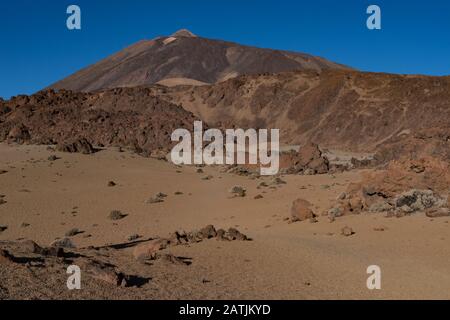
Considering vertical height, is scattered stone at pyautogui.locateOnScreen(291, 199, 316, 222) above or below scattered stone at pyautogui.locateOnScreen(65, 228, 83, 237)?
above

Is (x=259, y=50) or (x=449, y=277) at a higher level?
(x=259, y=50)

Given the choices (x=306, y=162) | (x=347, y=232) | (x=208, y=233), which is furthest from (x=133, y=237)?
(x=306, y=162)

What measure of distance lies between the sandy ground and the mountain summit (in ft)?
261

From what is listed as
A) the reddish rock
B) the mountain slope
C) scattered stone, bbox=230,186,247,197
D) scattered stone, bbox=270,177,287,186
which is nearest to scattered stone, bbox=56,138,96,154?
scattered stone, bbox=230,186,247,197

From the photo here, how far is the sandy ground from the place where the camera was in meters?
8.06

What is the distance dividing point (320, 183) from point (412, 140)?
560 centimetres

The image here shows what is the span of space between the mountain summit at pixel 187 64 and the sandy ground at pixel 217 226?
79.5 metres

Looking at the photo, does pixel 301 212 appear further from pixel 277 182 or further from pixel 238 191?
pixel 277 182

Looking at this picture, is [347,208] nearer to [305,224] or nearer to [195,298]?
[305,224]

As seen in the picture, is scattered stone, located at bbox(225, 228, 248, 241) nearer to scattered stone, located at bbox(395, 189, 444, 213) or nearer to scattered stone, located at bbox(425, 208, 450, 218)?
scattered stone, located at bbox(395, 189, 444, 213)

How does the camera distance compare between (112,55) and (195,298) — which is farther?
(112,55)

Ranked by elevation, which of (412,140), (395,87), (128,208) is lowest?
(128,208)

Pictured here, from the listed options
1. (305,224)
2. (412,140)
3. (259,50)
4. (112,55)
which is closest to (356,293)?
(305,224)

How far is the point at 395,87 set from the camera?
2156 inches
